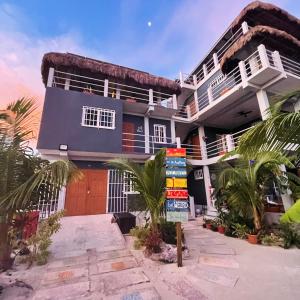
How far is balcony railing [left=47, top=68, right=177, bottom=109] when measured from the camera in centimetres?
969

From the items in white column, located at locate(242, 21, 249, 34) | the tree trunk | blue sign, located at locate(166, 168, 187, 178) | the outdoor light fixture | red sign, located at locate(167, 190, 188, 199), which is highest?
white column, located at locate(242, 21, 249, 34)

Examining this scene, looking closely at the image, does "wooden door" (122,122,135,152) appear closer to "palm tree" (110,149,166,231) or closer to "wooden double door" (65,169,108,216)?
"wooden double door" (65,169,108,216)

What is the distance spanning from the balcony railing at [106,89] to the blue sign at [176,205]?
24.6ft

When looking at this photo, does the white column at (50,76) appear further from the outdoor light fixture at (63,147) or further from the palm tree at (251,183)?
the palm tree at (251,183)

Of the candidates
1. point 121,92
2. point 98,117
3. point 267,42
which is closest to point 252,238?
point 98,117

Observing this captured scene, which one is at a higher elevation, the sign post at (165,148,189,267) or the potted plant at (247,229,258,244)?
the sign post at (165,148,189,267)

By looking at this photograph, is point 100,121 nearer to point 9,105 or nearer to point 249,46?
point 9,105

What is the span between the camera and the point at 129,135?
35.0 ft

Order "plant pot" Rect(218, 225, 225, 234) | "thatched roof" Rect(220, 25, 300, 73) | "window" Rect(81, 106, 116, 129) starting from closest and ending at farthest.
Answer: "plant pot" Rect(218, 225, 225, 234) < "thatched roof" Rect(220, 25, 300, 73) < "window" Rect(81, 106, 116, 129)

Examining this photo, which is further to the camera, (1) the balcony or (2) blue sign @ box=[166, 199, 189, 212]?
(1) the balcony

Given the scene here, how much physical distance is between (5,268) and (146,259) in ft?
9.56

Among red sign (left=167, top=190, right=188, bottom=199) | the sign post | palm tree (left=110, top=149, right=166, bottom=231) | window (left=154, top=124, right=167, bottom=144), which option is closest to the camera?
the sign post

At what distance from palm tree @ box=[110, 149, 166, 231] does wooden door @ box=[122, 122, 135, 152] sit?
5574 millimetres

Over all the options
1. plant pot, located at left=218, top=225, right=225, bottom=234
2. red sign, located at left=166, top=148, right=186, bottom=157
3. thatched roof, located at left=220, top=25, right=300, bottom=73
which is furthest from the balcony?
plant pot, located at left=218, top=225, right=225, bottom=234
